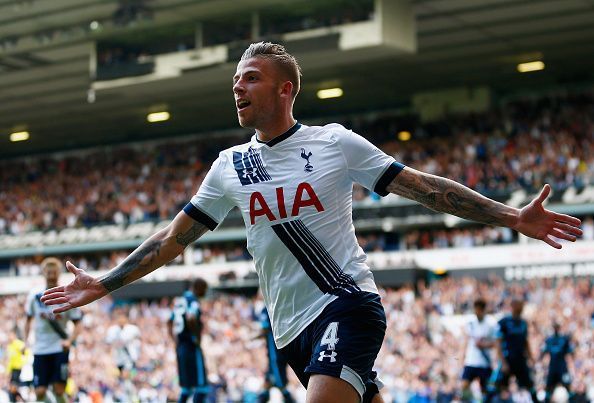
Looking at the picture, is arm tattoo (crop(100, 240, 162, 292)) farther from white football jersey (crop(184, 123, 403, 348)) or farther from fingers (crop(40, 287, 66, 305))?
white football jersey (crop(184, 123, 403, 348))

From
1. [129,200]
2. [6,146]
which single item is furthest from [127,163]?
[6,146]

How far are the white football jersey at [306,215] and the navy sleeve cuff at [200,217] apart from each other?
0.35 metres

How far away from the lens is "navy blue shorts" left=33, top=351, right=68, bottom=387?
1281 centimetres

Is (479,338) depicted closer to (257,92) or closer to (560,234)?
(560,234)

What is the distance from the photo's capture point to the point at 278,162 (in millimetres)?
5199

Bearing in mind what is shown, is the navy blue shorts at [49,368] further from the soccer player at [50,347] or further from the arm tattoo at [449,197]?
the arm tattoo at [449,197]

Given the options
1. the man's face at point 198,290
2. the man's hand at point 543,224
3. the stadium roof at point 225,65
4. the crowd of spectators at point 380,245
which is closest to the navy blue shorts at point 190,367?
the man's face at point 198,290

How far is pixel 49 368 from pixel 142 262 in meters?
7.88

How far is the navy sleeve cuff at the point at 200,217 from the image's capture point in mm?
5555

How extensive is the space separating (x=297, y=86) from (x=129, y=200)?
3675 centimetres

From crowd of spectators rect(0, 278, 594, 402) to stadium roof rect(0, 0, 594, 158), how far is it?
7.84m

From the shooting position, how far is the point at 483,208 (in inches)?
200

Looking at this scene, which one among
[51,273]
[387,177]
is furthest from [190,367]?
[387,177]

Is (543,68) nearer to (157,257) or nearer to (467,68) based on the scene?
(467,68)
